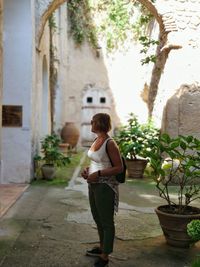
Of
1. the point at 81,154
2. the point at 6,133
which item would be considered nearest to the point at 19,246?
the point at 6,133

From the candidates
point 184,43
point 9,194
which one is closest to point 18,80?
point 9,194

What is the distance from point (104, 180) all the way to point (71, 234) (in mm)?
1378

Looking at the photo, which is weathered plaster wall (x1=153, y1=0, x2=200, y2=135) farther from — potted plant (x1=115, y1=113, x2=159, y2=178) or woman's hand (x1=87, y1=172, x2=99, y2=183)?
woman's hand (x1=87, y1=172, x2=99, y2=183)

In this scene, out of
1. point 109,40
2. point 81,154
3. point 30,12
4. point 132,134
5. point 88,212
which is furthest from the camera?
point 109,40

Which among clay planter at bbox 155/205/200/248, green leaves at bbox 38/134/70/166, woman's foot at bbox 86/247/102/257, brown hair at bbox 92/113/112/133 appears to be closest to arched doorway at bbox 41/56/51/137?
green leaves at bbox 38/134/70/166

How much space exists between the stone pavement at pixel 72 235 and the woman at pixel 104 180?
1.20 feet

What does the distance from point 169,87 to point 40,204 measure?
13.0ft

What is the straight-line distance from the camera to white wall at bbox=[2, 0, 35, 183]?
7.45 meters

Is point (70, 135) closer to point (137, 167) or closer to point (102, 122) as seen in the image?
point (137, 167)

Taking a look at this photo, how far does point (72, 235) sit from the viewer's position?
447cm

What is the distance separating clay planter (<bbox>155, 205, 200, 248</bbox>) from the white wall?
410 cm

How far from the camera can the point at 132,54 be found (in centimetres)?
1503

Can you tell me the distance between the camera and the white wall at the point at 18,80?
7.45 metres

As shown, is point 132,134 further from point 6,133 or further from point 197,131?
point 6,133
